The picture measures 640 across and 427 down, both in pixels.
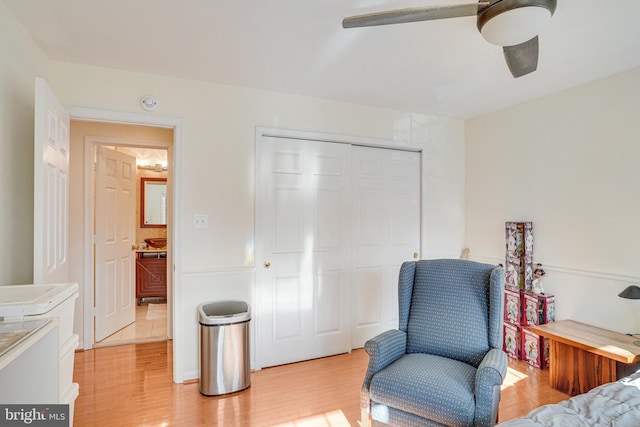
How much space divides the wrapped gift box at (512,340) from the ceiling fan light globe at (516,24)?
2.67 metres

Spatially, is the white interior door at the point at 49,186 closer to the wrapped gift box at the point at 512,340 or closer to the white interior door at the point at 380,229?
the white interior door at the point at 380,229

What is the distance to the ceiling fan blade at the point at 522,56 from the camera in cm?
171

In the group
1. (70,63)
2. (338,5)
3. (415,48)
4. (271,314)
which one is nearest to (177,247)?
(271,314)

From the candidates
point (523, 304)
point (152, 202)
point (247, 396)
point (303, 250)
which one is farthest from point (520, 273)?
point (152, 202)

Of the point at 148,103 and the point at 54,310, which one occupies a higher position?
the point at 148,103

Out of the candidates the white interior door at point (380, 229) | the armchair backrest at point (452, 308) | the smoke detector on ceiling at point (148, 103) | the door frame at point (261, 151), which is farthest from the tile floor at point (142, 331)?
the armchair backrest at point (452, 308)

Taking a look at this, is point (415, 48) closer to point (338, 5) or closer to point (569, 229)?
point (338, 5)

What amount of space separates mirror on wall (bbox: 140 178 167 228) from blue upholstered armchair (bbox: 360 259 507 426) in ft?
16.0

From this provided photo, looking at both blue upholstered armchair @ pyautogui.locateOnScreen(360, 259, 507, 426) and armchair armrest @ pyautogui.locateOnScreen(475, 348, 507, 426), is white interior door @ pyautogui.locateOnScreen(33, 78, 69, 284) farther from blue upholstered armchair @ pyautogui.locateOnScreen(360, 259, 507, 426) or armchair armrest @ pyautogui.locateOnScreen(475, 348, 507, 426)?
armchair armrest @ pyautogui.locateOnScreen(475, 348, 507, 426)

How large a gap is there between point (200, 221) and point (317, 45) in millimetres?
1640

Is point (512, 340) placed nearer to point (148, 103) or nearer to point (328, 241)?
point (328, 241)

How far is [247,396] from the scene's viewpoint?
8.30ft

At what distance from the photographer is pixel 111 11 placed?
73.0 inches

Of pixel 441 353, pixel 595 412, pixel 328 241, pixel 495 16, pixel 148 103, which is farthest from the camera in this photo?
pixel 328 241
